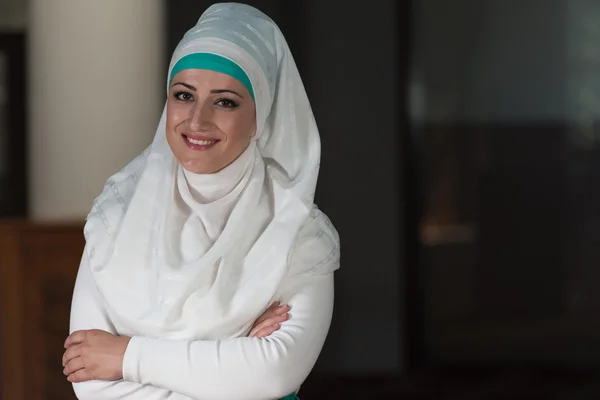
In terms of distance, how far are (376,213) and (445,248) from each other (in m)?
0.46

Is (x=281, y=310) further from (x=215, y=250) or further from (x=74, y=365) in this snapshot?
(x=74, y=365)


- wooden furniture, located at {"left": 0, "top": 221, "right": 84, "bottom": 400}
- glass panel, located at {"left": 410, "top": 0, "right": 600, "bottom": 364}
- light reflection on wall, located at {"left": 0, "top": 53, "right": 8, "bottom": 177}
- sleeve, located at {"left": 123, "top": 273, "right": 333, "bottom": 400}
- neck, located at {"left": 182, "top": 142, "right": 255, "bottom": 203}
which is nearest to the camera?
sleeve, located at {"left": 123, "top": 273, "right": 333, "bottom": 400}

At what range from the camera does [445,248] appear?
17.4 feet

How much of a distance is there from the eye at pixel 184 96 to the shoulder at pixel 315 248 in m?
0.31

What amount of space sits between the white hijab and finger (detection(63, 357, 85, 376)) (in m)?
0.09

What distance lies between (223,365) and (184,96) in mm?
487

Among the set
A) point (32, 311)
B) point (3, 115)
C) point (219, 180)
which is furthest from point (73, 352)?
point (3, 115)

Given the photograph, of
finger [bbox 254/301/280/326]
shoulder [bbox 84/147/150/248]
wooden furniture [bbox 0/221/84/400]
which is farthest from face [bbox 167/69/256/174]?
wooden furniture [bbox 0/221/84/400]

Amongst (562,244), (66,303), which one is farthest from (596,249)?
(66,303)

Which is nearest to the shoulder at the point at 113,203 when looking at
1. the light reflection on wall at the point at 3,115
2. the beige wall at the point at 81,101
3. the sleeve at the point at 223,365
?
the sleeve at the point at 223,365

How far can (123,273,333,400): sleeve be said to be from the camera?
1.66m

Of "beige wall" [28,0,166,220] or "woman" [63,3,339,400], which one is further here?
"beige wall" [28,0,166,220]

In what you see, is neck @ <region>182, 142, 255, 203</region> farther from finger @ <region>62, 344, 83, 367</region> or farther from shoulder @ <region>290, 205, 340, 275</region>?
finger @ <region>62, 344, 83, 367</region>

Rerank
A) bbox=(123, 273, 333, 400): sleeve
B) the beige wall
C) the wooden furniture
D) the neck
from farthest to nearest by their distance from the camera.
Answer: the beige wall → the wooden furniture → the neck → bbox=(123, 273, 333, 400): sleeve
